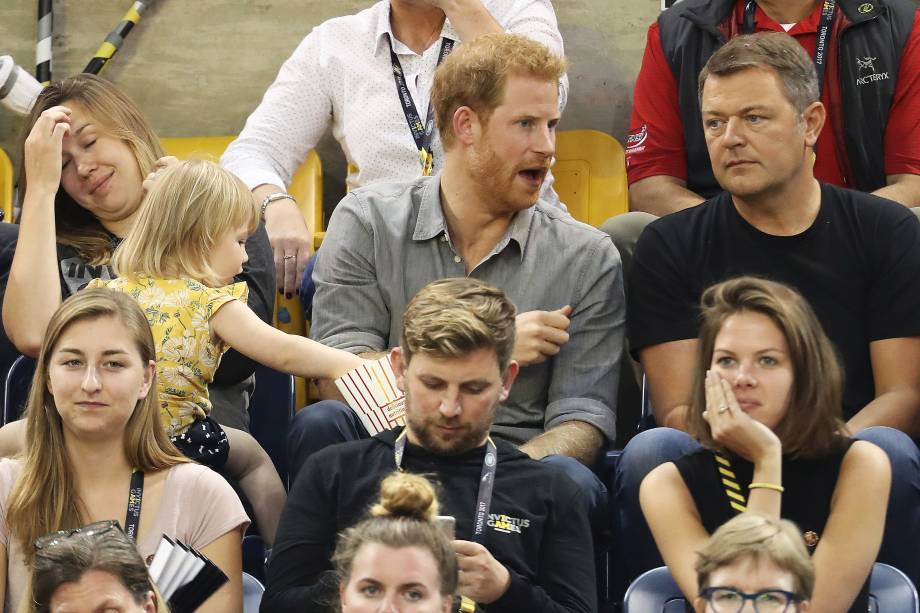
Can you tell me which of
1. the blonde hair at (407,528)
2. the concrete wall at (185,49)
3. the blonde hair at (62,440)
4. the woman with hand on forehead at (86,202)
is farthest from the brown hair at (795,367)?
the concrete wall at (185,49)

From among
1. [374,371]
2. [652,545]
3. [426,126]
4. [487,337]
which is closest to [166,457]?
[374,371]

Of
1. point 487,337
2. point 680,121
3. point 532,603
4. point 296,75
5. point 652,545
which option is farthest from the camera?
point 296,75

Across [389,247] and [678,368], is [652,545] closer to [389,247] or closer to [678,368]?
[678,368]

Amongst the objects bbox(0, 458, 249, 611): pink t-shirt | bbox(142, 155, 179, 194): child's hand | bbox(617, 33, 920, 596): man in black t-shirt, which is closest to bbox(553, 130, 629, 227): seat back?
bbox(617, 33, 920, 596): man in black t-shirt

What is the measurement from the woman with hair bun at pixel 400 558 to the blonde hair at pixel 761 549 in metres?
0.39

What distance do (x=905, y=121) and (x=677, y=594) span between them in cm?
185

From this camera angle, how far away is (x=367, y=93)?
433 centimetres

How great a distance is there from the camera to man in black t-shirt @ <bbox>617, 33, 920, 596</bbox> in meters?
3.18

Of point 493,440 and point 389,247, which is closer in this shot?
point 493,440

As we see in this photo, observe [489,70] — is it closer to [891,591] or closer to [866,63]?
[866,63]

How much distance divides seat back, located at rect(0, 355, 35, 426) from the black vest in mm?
1788

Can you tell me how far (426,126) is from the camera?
427 cm

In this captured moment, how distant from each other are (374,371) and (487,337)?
40cm

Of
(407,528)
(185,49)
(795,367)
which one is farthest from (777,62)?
(185,49)
